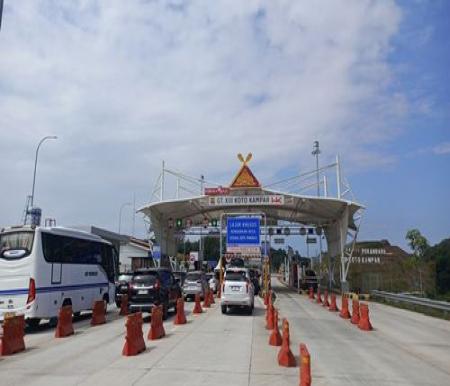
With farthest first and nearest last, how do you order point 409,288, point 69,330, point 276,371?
1. point 409,288
2. point 69,330
3. point 276,371

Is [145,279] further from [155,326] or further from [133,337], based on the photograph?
[133,337]

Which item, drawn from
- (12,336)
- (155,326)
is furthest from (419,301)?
(12,336)

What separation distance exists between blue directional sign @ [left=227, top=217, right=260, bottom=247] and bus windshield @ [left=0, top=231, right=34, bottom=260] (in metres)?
23.1

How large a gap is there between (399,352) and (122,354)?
675cm

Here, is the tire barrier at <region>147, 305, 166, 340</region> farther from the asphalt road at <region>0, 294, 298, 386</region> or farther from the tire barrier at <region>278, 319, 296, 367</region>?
the tire barrier at <region>278, 319, 296, 367</region>

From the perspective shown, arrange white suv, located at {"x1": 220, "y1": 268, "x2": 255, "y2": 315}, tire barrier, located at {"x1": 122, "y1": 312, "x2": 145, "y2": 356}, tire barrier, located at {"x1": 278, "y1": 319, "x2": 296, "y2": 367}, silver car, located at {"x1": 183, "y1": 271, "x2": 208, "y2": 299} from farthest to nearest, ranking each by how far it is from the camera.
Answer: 1. silver car, located at {"x1": 183, "y1": 271, "x2": 208, "y2": 299}
2. white suv, located at {"x1": 220, "y1": 268, "x2": 255, "y2": 315}
3. tire barrier, located at {"x1": 122, "y1": 312, "x2": 145, "y2": 356}
4. tire barrier, located at {"x1": 278, "y1": 319, "x2": 296, "y2": 367}

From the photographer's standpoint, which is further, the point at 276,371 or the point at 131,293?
the point at 131,293

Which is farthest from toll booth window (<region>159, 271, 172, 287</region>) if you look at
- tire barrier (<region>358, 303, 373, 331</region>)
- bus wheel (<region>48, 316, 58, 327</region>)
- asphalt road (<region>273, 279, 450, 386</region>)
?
tire barrier (<region>358, 303, 373, 331</region>)

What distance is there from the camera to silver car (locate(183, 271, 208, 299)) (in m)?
32.4

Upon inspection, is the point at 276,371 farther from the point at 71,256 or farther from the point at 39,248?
the point at 71,256

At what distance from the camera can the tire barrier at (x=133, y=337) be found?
37.7 feet

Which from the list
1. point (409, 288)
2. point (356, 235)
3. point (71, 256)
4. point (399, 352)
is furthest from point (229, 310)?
point (409, 288)

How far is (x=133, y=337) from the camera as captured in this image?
11.7 meters

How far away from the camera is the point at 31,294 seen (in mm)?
16156
